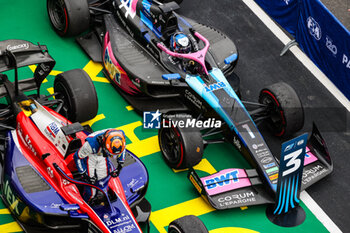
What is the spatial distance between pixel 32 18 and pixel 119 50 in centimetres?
274

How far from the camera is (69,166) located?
11516 mm

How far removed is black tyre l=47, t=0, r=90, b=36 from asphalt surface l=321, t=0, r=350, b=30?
6038mm

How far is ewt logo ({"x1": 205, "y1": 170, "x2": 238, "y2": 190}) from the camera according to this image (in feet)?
41.0

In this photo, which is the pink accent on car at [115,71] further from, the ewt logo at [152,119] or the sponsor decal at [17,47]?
the sponsor decal at [17,47]

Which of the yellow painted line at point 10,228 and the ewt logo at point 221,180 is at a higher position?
the ewt logo at point 221,180

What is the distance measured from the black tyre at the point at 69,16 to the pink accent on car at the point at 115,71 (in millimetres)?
752

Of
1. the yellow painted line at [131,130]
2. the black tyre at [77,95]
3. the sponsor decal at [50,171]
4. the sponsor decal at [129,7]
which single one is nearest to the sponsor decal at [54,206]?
the sponsor decal at [50,171]

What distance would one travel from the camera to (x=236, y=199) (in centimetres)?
1241

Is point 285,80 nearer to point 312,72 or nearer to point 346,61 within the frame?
point 312,72

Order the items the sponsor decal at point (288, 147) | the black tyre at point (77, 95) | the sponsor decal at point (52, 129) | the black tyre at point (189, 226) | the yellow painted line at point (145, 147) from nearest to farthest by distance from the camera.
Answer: the black tyre at point (189, 226)
the sponsor decal at point (288, 147)
the sponsor decal at point (52, 129)
the black tyre at point (77, 95)
the yellow painted line at point (145, 147)

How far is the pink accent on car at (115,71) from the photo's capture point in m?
14.2

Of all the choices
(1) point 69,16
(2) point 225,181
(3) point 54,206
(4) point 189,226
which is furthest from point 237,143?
(1) point 69,16

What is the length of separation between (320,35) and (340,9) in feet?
10.0

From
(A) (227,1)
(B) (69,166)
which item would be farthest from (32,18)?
(B) (69,166)
